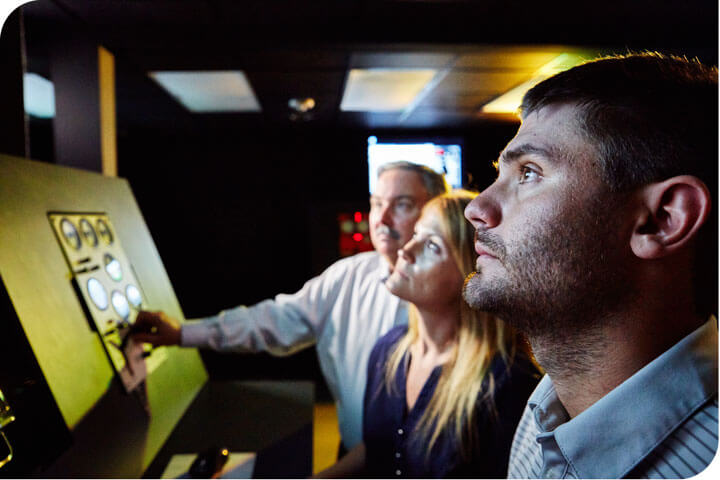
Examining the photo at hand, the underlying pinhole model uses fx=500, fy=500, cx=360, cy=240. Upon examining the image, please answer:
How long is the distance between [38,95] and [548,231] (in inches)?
132

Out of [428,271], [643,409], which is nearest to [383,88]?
[428,271]

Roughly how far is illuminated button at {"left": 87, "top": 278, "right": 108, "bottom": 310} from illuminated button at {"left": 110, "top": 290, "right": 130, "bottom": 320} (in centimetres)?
4

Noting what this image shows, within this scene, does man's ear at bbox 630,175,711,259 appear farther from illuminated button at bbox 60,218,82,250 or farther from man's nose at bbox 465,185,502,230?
illuminated button at bbox 60,218,82,250

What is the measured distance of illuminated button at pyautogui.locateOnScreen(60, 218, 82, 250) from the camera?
111 centimetres

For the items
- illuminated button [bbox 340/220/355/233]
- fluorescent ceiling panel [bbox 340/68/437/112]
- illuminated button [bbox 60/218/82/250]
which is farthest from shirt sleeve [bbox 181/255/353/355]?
illuminated button [bbox 340/220/355/233]

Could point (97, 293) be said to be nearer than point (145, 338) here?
Yes

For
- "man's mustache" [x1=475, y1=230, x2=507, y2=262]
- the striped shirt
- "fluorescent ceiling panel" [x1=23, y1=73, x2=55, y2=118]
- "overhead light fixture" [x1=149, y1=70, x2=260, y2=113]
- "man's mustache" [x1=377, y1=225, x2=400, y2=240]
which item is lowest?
the striped shirt

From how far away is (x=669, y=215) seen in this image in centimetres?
55

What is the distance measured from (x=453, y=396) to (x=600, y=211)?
0.58 meters

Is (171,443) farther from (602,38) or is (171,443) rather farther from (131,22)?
(602,38)

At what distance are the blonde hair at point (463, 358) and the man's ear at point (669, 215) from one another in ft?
1.60

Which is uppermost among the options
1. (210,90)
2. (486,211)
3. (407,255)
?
(210,90)

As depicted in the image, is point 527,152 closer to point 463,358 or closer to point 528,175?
point 528,175

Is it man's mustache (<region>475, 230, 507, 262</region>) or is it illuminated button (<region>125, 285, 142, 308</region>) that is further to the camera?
illuminated button (<region>125, 285, 142, 308</region>)
